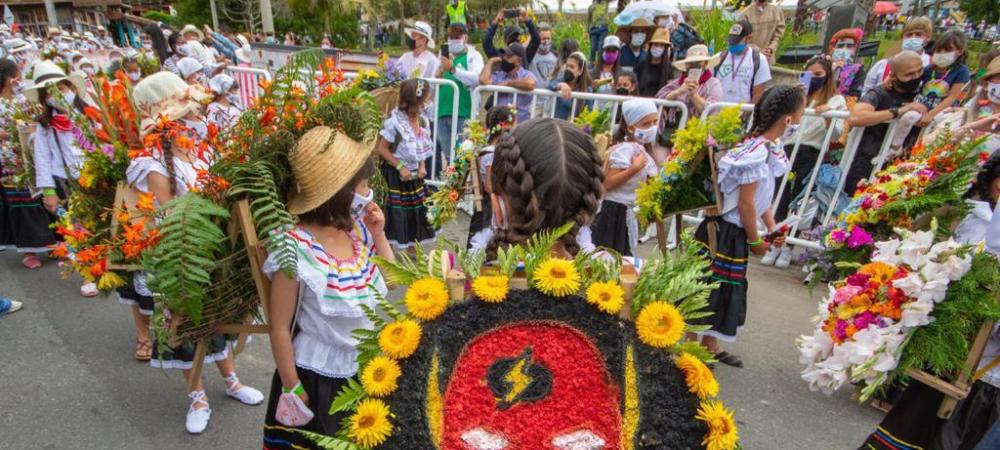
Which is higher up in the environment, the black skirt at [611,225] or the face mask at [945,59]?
the face mask at [945,59]

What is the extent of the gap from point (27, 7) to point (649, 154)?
133 ft

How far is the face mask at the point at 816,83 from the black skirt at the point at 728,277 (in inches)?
136

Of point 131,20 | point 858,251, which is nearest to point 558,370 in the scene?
point 858,251

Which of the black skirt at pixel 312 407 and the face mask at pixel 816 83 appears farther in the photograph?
the face mask at pixel 816 83

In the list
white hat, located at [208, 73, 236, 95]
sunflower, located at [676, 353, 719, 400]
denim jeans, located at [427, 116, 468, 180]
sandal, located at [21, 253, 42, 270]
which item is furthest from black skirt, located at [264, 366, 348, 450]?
denim jeans, located at [427, 116, 468, 180]

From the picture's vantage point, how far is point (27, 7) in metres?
30.9

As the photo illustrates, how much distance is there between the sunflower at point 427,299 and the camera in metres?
1.18

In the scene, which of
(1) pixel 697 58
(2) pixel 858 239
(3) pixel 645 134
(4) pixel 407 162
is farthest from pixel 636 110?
(1) pixel 697 58

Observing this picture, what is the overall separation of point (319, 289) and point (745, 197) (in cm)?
256

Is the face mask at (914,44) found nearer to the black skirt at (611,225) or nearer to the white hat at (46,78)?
the black skirt at (611,225)

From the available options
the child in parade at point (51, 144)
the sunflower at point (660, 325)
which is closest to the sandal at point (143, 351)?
the child in parade at point (51, 144)

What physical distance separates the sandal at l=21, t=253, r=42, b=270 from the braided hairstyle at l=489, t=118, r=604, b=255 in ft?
18.6

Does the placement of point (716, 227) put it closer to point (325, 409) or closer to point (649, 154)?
point (649, 154)

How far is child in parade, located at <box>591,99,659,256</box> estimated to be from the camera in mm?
3947
